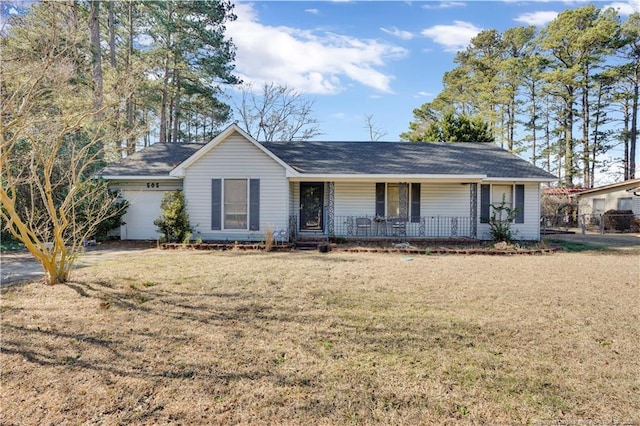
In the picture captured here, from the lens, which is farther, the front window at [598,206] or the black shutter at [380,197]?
the front window at [598,206]

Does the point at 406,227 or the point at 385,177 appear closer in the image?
the point at 385,177

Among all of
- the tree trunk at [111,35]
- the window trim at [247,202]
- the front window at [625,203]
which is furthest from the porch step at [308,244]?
the front window at [625,203]

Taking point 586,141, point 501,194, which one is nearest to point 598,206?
point 586,141

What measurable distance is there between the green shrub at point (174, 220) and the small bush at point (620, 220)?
2233cm

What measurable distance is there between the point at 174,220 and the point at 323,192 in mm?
5596

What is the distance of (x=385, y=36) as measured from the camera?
51.1 feet

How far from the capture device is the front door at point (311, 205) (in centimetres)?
1409

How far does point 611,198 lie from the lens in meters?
22.4

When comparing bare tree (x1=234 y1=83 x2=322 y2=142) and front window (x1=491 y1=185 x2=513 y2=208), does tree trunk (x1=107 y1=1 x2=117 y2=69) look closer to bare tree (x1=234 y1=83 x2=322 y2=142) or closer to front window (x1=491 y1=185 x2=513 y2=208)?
bare tree (x1=234 y1=83 x2=322 y2=142)

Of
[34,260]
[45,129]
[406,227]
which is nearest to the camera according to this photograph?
[45,129]

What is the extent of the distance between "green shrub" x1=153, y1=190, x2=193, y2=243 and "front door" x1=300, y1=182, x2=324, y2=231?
432 cm

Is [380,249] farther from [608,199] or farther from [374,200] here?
[608,199]

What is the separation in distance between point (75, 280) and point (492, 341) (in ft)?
23.8

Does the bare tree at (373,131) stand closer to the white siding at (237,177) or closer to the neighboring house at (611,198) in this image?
the neighboring house at (611,198)
